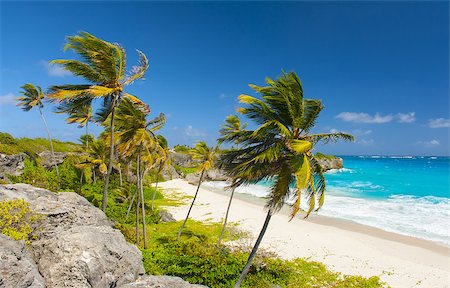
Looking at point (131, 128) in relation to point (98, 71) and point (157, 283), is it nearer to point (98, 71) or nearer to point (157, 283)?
point (98, 71)

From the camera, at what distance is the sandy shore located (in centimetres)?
1695

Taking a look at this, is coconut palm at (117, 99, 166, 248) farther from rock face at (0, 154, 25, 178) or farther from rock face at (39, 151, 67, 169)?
rock face at (39, 151, 67, 169)

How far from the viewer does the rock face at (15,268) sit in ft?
19.9

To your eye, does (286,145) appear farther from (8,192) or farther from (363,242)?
(363,242)

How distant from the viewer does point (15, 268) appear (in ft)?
20.7

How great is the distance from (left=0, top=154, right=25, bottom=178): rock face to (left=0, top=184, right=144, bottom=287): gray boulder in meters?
17.7

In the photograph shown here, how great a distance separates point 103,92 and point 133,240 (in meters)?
9.96

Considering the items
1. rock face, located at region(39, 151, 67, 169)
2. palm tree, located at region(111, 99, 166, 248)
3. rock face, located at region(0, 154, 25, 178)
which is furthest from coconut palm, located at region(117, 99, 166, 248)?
rock face, located at region(39, 151, 67, 169)

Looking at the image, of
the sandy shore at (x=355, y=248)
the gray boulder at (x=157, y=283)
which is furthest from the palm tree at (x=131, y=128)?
the sandy shore at (x=355, y=248)

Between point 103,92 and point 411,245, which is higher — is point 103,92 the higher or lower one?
the higher one

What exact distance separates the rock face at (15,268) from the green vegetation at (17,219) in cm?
109

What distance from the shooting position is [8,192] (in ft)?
31.2

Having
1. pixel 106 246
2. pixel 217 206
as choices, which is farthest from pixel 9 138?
pixel 106 246

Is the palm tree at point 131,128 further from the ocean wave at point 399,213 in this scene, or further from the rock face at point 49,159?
the rock face at point 49,159
